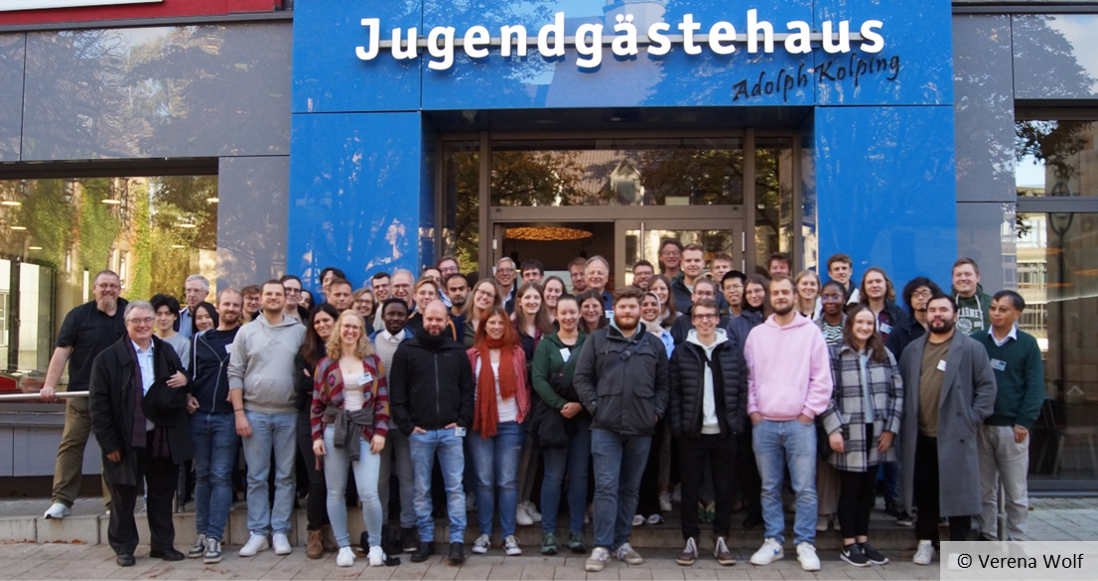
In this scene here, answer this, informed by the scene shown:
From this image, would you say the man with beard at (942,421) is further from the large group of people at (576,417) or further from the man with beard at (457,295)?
the man with beard at (457,295)

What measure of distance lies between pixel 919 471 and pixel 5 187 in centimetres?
1009

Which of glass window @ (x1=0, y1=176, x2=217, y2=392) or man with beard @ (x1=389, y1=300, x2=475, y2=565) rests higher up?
glass window @ (x1=0, y1=176, x2=217, y2=392)

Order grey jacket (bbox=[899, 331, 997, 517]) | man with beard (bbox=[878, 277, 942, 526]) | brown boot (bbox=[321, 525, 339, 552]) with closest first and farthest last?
grey jacket (bbox=[899, 331, 997, 517]) < brown boot (bbox=[321, 525, 339, 552]) < man with beard (bbox=[878, 277, 942, 526])

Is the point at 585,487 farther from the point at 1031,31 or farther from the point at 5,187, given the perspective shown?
the point at 5,187

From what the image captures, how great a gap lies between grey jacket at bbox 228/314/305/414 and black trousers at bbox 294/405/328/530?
0.14 m

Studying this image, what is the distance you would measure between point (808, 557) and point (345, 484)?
3.35 meters

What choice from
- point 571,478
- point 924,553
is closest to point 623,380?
point 571,478

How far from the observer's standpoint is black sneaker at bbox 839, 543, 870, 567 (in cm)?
618

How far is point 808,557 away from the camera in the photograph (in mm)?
6121

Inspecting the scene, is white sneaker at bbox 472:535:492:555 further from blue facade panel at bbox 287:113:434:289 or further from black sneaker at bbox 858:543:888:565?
blue facade panel at bbox 287:113:434:289

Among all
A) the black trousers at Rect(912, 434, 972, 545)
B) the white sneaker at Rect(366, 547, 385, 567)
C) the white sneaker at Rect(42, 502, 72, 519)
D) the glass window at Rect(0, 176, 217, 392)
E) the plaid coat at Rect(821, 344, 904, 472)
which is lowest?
the white sneaker at Rect(366, 547, 385, 567)

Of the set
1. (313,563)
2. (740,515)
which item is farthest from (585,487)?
(313,563)

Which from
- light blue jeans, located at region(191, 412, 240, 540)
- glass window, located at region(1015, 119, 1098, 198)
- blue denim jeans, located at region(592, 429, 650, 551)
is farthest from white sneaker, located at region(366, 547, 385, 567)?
glass window, located at region(1015, 119, 1098, 198)

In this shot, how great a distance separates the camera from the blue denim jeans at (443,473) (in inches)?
250
